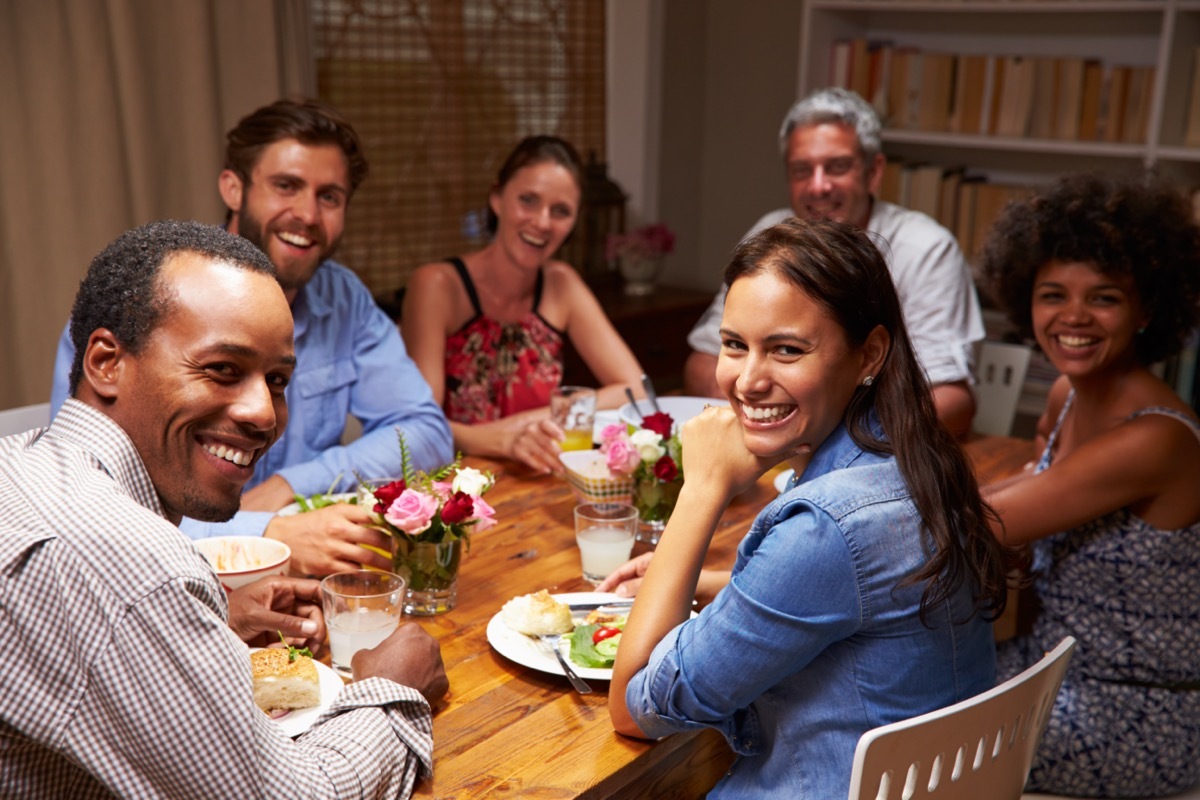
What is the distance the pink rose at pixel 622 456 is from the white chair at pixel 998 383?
1.46 metres

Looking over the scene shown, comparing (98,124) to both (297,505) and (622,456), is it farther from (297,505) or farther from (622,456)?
(622,456)

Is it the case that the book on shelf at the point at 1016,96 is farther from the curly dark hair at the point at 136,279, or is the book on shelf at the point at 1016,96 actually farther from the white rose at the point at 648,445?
the curly dark hair at the point at 136,279

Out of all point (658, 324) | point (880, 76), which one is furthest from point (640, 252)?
point (880, 76)

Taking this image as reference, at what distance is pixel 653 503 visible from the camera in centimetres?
195

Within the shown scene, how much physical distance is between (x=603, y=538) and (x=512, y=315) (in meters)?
1.33

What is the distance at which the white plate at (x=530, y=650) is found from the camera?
4.75ft

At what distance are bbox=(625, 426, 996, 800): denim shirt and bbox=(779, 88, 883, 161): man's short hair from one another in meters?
1.79

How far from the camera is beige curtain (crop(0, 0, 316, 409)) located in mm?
2990

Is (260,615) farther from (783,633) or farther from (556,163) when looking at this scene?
(556,163)

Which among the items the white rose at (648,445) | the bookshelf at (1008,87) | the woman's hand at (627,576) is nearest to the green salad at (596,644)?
the woman's hand at (627,576)

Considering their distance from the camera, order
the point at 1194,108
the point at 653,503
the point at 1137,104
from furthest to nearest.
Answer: the point at 1137,104 → the point at 1194,108 → the point at 653,503

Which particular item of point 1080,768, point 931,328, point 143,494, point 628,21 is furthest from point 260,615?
point 628,21

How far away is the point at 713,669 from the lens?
1.25 metres

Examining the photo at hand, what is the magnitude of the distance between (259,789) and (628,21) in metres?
3.87
